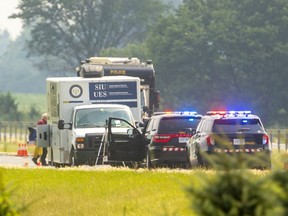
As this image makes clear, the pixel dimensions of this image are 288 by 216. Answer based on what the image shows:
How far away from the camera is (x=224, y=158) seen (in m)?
7.42

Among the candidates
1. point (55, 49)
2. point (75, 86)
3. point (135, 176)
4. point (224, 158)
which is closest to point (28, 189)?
point (135, 176)

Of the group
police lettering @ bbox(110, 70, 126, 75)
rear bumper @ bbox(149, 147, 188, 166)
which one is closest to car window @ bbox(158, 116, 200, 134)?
rear bumper @ bbox(149, 147, 188, 166)

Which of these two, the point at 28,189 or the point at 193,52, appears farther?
the point at 193,52

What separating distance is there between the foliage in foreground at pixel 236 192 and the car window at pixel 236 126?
22.3 metres

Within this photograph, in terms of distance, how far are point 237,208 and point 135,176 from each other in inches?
714

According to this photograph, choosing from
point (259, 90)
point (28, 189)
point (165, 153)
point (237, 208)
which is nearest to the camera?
point (237, 208)

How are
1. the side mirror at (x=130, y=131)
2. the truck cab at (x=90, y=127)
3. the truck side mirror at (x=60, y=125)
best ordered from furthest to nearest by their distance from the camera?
the truck side mirror at (x=60, y=125) → the truck cab at (x=90, y=127) → the side mirror at (x=130, y=131)

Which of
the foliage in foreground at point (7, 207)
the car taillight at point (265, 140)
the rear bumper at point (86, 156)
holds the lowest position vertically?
the rear bumper at point (86, 156)

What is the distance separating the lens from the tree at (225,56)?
244 feet

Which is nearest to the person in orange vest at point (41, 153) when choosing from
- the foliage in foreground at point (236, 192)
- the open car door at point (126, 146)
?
the open car door at point (126, 146)

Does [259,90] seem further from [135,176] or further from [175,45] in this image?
[135,176]

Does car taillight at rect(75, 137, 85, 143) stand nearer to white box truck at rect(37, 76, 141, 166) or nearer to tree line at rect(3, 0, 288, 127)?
A: white box truck at rect(37, 76, 141, 166)

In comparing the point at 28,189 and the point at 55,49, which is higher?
the point at 55,49

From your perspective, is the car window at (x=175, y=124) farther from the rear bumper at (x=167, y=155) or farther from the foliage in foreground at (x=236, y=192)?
the foliage in foreground at (x=236, y=192)
